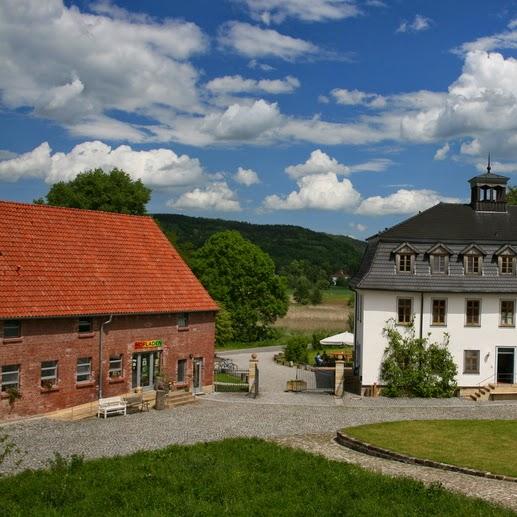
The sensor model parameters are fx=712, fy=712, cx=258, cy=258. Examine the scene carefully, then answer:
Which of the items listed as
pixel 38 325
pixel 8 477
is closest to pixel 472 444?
pixel 8 477

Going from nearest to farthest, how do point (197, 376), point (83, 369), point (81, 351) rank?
point (81, 351)
point (83, 369)
point (197, 376)

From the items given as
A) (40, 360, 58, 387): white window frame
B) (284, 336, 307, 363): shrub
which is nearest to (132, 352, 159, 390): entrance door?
(40, 360, 58, 387): white window frame

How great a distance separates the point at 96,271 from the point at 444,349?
58.9 ft

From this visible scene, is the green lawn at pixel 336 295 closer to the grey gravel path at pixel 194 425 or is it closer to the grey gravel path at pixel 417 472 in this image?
the grey gravel path at pixel 194 425

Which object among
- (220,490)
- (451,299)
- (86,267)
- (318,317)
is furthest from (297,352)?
(318,317)

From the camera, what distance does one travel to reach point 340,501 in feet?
52.3

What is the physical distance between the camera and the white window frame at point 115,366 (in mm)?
31164

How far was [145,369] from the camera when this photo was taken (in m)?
33.2

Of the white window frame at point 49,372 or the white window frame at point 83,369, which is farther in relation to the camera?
the white window frame at point 83,369

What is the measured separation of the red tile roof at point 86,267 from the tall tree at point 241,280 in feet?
102

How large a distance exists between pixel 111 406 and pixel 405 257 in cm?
1726

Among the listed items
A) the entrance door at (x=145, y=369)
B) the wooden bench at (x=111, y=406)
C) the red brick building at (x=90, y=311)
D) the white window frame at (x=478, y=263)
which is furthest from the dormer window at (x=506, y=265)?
the wooden bench at (x=111, y=406)

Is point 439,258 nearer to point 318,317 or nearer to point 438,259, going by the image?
point 438,259

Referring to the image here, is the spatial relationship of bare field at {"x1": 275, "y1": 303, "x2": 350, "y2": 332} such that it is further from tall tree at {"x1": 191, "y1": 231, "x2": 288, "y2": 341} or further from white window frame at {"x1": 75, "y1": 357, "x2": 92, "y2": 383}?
white window frame at {"x1": 75, "y1": 357, "x2": 92, "y2": 383}
